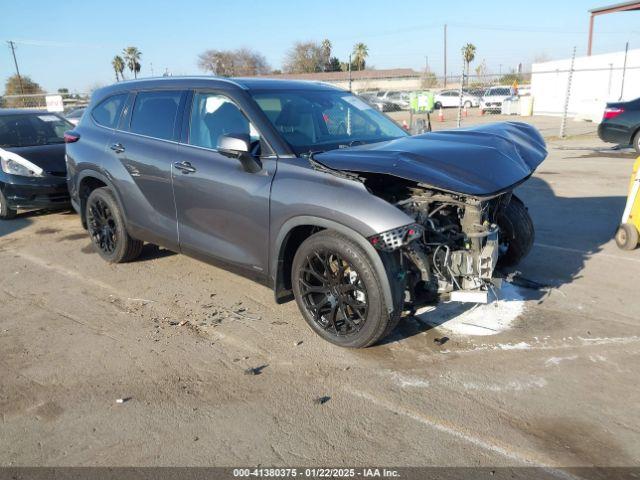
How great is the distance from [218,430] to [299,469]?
567 mm

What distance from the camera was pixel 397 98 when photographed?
3741 centimetres

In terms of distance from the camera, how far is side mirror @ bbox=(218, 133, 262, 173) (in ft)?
12.2

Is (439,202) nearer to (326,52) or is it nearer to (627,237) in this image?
(627,237)

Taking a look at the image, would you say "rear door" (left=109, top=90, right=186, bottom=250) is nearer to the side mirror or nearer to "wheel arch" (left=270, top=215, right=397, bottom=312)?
the side mirror

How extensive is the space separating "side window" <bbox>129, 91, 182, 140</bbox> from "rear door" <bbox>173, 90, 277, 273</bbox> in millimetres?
242

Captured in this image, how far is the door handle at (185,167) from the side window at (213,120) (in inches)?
7.5

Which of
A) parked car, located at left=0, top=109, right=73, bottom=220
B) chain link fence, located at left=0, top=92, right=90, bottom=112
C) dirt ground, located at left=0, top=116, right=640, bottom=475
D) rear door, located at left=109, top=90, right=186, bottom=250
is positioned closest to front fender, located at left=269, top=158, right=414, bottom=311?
dirt ground, located at left=0, top=116, right=640, bottom=475

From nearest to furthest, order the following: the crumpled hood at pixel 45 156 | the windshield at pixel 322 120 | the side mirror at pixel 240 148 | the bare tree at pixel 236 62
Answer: the side mirror at pixel 240 148 → the windshield at pixel 322 120 → the crumpled hood at pixel 45 156 → the bare tree at pixel 236 62

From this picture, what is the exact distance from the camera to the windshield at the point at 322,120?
415cm

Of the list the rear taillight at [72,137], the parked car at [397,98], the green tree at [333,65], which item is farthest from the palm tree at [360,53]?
the rear taillight at [72,137]

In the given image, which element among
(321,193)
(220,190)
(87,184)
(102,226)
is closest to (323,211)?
(321,193)

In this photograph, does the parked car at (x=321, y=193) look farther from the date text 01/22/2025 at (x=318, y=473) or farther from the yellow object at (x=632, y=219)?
the yellow object at (x=632, y=219)

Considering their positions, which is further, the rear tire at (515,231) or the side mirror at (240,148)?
the rear tire at (515,231)

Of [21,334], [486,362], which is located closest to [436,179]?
[486,362]
